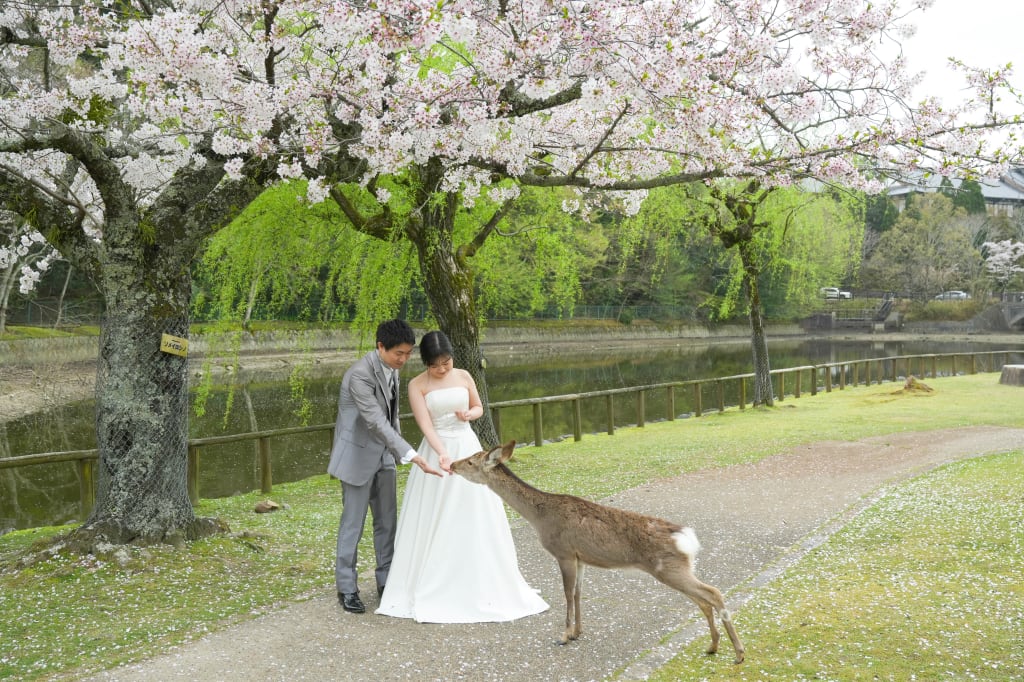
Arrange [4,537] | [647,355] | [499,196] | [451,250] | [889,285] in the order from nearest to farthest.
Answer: [4,537], [499,196], [451,250], [647,355], [889,285]

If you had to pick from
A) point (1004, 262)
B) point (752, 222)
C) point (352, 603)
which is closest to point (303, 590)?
point (352, 603)

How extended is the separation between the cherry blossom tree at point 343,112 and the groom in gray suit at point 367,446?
204cm

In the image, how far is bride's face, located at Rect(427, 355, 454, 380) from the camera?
5332 mm

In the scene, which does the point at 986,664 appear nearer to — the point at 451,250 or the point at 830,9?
the point at 830,9

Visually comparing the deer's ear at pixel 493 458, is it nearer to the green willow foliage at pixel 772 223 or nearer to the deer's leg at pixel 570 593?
the deer's leg at pixel 570 593

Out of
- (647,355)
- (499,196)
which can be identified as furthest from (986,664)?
(647,355)

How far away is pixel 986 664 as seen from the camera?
4.24 metres

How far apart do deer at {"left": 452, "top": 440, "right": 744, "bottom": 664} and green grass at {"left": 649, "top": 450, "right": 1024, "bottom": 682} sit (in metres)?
0.38

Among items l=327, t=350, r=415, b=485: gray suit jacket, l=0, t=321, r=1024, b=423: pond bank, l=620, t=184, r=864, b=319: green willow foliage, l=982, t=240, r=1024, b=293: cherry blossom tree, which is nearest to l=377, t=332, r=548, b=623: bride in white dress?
l=327, t=350, r=415, b=485: gray suit jacket

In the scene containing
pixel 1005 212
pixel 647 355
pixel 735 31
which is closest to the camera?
pixel 735 31

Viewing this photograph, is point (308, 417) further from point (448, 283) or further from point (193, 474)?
point (193, 474)

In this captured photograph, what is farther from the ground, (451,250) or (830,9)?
(830,9)

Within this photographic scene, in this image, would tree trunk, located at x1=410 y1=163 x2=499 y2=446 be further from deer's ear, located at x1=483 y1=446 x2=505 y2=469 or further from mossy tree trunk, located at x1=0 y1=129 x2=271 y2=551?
deer's ear, located at x1=483 y1=446 x2=505 y2=469

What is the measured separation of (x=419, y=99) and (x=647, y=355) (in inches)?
1521
